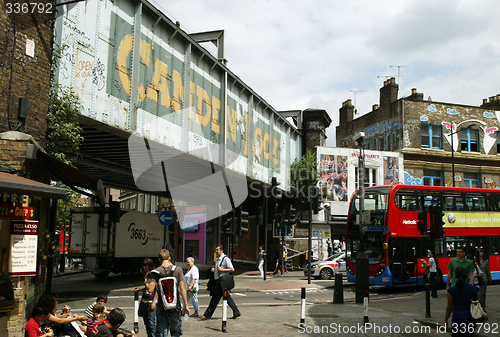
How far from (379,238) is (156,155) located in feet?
31.9

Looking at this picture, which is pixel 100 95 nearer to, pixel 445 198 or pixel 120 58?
pixel 120 58

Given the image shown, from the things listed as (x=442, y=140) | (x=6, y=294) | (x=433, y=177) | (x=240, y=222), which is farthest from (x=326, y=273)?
(x=442, y=140)

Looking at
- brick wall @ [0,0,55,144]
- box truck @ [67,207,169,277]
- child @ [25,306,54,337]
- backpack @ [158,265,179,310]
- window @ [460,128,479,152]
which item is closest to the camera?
child @ [25,306,54,337]

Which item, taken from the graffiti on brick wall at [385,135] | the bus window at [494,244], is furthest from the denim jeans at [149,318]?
the graffiti on brick wall at [385,135]

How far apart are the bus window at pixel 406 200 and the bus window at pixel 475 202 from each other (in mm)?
2938

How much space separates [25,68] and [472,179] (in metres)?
38.1

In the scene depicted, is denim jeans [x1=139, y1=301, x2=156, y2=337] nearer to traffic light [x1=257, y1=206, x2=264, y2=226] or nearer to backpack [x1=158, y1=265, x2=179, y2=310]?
backpack [x1=158, y1=265, x2=179, y2=310]

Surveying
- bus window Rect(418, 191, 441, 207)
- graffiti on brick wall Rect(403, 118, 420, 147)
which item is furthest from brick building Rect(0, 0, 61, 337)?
graffiti on brick wall Rect(403, 118, 420, 147)

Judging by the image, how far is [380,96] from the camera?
43438 millimetres

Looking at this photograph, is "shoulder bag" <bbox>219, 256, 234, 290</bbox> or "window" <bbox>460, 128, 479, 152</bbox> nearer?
"shoulder bag" <bbox>219, 256, 234, 290</bbox>

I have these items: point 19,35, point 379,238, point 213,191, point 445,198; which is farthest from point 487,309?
point 213,191

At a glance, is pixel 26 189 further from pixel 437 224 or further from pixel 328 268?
pixel 328 268

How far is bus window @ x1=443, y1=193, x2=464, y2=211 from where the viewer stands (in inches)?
786

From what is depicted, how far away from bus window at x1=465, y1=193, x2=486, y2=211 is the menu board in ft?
58.4
